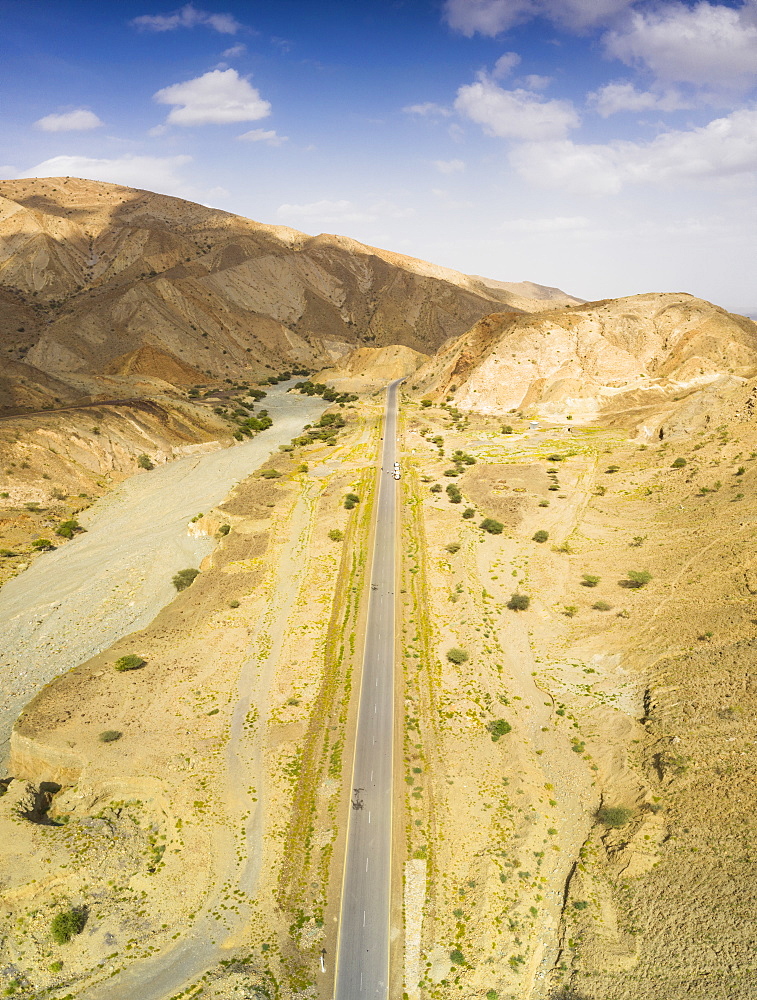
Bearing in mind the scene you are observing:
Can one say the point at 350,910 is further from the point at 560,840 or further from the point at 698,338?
the point at 698,338

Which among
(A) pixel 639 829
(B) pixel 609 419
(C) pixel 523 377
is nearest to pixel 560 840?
(A) pixel 639 829

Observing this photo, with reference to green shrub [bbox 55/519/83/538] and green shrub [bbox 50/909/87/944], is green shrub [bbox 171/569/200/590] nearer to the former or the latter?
green shrub [bbox 55/519/83/538]

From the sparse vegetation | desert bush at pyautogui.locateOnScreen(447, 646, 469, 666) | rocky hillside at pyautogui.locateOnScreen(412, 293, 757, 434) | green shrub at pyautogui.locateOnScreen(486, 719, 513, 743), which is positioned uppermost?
rocky hillside at pyautogui.locateOnScreen(412, 293, 757, 434)

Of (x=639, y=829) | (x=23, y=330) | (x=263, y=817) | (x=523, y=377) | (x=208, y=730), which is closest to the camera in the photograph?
(x=639, y=829)

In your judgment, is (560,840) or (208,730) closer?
(560,840)

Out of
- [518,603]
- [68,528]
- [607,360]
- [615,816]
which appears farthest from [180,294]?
[615,816]

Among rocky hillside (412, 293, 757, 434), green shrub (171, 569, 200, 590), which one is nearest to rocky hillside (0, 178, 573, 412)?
green shrub (171, 569, 200, 590)
